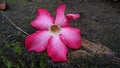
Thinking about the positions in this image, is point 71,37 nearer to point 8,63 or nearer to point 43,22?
point 43,22

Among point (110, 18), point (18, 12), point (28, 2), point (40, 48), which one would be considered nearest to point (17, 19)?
point (18, 12)

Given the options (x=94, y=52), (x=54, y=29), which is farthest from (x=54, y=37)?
(x=94, y=52)

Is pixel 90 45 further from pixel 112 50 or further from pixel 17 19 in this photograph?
pixel 17 19

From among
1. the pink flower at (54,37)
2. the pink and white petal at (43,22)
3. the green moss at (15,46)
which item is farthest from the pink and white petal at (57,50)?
the green moss at (15,46)

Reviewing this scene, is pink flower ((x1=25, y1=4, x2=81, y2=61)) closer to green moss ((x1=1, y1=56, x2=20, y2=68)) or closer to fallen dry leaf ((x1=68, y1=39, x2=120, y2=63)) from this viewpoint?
fallen dry leaf ((x1=68, y1=39, x2=120, y2=63))

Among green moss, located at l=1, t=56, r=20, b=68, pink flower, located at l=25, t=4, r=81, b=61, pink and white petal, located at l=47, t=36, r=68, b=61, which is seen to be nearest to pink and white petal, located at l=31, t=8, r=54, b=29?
pink flower, located at l=25, t=4, r=81, b=61

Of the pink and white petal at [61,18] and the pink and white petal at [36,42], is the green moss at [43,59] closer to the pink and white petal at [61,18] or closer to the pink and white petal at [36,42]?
the pink and white petal at [36,42]
